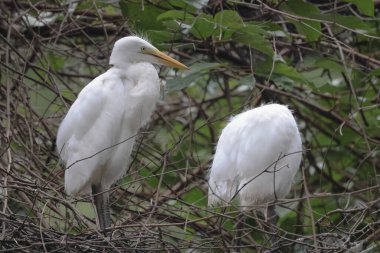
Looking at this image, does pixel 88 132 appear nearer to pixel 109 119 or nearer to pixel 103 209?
pixel 109 119

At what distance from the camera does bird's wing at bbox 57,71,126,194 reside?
12.3ft

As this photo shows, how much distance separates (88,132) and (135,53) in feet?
1.23

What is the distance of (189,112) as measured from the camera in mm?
4438

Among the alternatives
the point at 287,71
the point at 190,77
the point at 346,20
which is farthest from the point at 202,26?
the point at 346,20

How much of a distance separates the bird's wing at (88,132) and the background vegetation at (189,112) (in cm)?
8

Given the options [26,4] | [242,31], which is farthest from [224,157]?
[26,4]

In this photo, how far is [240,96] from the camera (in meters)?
5.30

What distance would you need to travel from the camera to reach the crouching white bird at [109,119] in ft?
12.3

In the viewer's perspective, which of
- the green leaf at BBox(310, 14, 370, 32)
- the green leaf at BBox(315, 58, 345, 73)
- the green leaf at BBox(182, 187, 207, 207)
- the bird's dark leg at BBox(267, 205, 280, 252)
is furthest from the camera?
the green leaf at BBox(182, 187, 207, 207)

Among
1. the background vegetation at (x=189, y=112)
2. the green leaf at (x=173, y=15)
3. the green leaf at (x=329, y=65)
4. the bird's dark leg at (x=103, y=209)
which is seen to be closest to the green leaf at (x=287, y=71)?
the background vegetation at (x=189, y=112)

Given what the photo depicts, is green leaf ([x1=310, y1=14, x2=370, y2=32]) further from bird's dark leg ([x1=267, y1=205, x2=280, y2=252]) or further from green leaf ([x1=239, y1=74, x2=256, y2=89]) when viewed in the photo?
bird's dark leg ([x1=267, y1=205, x2=280, y2=252])

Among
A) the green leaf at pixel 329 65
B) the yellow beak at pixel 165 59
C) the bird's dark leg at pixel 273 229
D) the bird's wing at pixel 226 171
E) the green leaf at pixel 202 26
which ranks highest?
the green leaf at pixel 202 26

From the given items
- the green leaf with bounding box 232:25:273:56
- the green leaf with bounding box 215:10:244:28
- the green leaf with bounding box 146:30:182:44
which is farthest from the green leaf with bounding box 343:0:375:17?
the green leaf with bounding box 146:30:182:44

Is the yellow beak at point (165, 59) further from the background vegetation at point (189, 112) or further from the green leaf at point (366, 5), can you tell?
the green leaf at point (366, 5)
